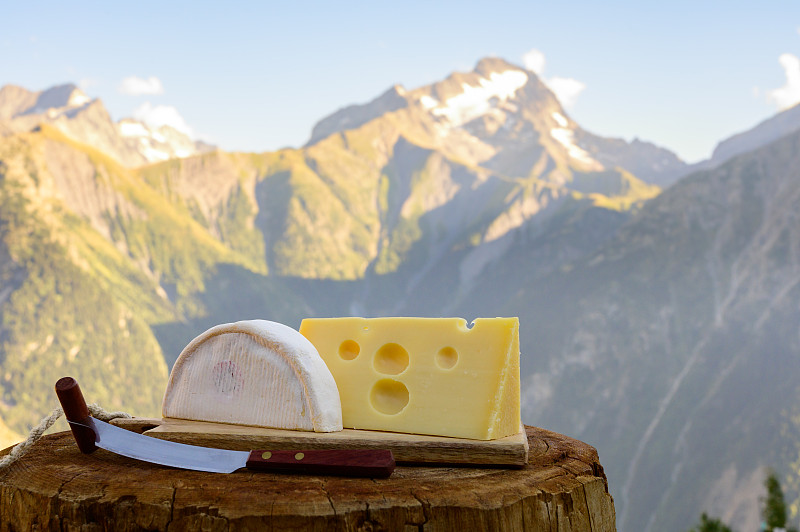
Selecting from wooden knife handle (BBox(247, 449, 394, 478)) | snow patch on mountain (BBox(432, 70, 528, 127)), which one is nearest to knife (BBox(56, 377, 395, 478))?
wooden knife handle (BBox(247, 449, 394, 478))

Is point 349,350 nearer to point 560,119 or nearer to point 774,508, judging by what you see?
point 774,508

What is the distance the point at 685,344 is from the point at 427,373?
9233 centimetres

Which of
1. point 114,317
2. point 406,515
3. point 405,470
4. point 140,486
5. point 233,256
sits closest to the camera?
point 406,515

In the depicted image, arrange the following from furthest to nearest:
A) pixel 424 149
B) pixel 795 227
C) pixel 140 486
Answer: pixel 424 149 → pixel 795 227 → pixel 140 486

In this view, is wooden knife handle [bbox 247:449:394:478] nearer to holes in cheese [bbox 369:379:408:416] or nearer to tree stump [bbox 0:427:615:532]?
tree stump [bbox 0:427:615:532]

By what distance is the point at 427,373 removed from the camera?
10.9 ft

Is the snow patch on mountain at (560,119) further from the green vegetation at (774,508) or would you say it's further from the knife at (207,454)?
the knife at (207,454)

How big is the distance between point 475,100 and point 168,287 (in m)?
114

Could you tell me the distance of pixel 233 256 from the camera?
426ft

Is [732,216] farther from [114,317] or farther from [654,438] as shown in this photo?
[114,317]

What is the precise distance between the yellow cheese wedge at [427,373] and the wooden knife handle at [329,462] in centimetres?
68

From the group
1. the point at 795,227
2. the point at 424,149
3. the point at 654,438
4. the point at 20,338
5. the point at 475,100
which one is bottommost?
the point at 654,438

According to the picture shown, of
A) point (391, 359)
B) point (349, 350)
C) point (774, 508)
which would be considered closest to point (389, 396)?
point (391, 359)

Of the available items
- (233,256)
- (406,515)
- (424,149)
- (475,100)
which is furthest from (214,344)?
(475,100)
